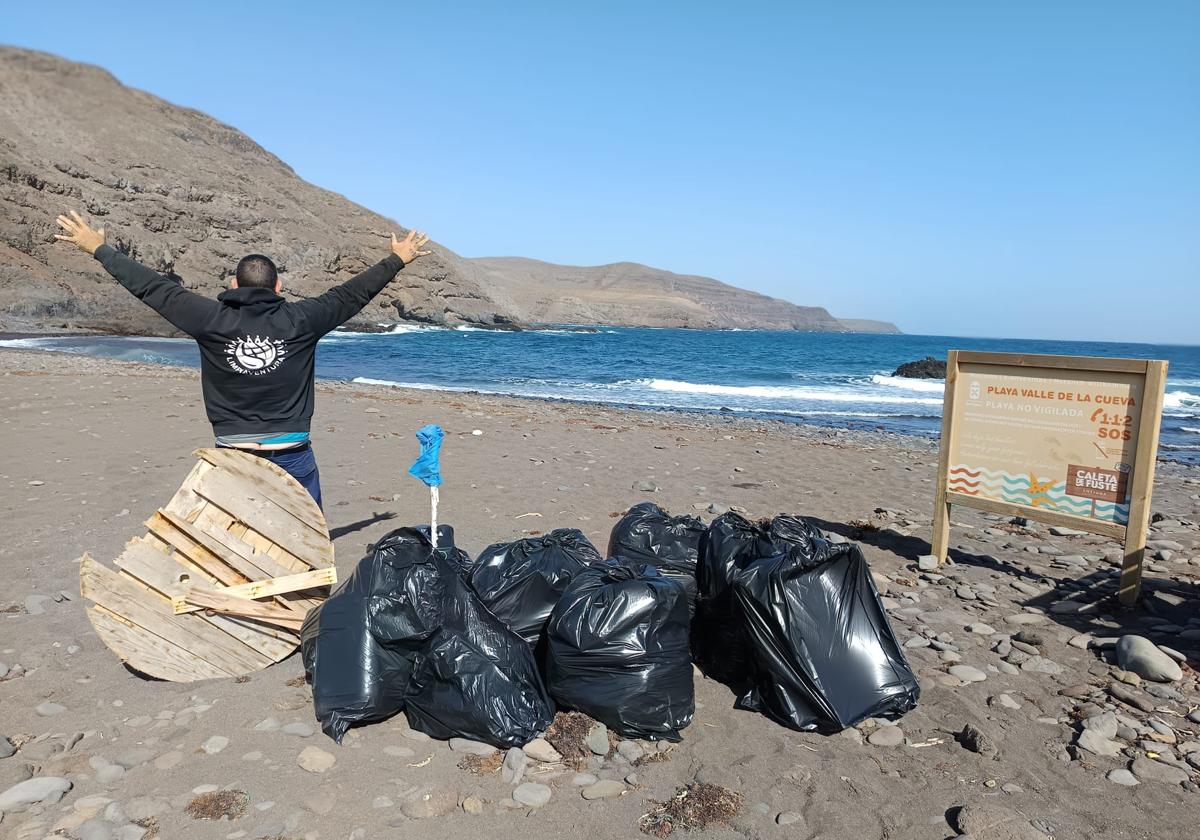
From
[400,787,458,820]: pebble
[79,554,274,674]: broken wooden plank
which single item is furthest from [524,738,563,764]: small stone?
[79,554,274,674]: broken wooden plank

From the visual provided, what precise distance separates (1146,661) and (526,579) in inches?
134

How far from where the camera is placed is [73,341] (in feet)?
113

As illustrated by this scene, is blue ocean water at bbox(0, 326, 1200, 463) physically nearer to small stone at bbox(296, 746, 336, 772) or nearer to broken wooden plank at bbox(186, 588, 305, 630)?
broken wooden plank at bbox(186, 588, 305, 630)

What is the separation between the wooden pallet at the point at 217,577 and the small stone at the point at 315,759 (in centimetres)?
89

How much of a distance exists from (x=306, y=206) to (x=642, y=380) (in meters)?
64.3

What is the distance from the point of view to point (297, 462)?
169 inches

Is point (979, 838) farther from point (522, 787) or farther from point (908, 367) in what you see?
point (908, 367)

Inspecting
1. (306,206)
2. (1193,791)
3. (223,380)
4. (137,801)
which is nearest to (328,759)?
(137,801)

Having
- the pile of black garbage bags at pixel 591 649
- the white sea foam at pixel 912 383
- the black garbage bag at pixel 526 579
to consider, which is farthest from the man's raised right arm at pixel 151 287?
the white sea foam at pixel 912 383

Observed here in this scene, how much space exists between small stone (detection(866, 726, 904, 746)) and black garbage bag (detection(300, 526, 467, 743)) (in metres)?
2.07

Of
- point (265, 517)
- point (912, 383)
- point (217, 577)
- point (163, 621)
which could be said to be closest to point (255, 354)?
point (265, 517)

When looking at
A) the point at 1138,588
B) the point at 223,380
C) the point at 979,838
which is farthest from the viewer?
the point at 1138,588

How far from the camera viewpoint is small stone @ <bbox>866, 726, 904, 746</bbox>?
341cm

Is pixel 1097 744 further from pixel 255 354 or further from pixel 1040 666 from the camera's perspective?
pixel 255 354
